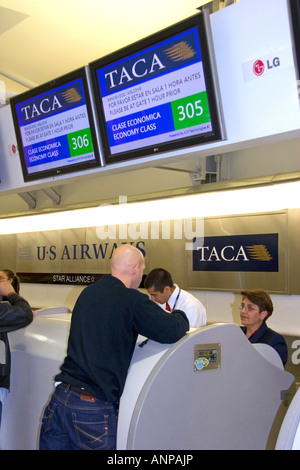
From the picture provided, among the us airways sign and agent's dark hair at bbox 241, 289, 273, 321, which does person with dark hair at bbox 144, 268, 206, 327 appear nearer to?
agent's dark hair at bbox 241, 289, 273, 321

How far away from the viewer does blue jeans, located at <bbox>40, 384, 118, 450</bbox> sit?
102 inches

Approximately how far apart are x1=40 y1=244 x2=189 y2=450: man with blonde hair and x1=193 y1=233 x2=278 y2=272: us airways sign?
343 cm

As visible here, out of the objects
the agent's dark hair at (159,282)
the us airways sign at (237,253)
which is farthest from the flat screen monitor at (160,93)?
the us airways sign at (237,253)

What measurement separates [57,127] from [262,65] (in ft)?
5.11

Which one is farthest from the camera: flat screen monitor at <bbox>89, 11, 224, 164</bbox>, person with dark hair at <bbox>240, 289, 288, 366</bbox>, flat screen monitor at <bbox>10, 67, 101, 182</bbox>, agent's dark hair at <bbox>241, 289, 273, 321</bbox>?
agent's dark hair at <bbox>241, 289, 273, 321</bbox>

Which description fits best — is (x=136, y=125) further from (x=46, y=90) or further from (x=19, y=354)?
(x=19, y=354)

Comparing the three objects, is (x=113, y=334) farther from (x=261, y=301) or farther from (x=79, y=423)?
(x=261, y=301)

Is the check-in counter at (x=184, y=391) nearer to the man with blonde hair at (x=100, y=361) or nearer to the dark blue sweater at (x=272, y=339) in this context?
the man with blonde hair at (x=100, y=361)

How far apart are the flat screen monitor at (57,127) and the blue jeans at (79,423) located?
1492 mm

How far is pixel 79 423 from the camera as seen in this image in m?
2.62

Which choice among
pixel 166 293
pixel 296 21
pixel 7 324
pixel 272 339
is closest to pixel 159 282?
pixel 166 293

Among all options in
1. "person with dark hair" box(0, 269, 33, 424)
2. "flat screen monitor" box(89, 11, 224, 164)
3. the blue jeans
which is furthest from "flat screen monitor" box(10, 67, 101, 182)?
the blue jeans

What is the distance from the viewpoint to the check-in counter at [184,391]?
2578mm

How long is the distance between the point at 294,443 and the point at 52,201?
8035mm
